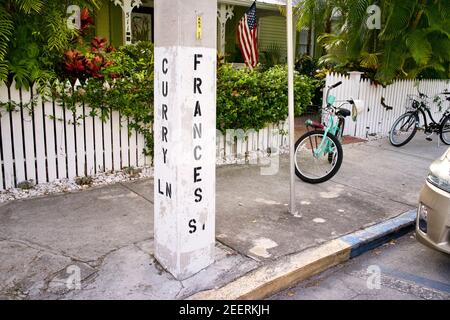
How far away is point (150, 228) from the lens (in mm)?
4438

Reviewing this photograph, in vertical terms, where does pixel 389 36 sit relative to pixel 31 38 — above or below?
above

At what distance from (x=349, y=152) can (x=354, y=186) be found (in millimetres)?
2084

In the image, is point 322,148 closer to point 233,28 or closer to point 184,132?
point 184,132

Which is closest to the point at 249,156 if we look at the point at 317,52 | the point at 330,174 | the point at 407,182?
the point at 330,174

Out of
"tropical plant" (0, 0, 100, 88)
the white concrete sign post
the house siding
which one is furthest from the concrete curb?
the house siding

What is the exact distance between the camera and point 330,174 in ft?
20.0

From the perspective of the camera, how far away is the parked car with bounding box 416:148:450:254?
3.61 metres

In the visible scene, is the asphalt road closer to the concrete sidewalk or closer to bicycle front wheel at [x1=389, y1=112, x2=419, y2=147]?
the concrete sidewalk

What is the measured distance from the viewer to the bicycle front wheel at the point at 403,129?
8.79 m

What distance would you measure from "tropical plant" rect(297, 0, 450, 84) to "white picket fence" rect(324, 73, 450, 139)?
33cm

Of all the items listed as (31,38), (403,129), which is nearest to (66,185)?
(31,38)

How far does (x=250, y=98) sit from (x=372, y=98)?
4035mm

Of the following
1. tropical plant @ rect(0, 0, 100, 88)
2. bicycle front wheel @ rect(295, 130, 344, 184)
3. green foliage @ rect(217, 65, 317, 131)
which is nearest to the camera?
tropical plant @ rect(0, 0, 100, 88)

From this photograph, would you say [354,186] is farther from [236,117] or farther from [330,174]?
[236,117]
